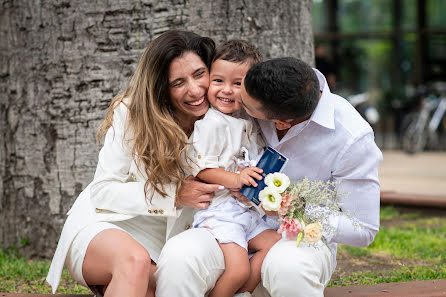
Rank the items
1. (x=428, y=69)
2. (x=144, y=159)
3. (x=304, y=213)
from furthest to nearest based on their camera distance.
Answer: (x=428, y=69) → (x=144, y=159) → (x=304, y=213)

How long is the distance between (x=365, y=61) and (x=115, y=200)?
11.9 metres

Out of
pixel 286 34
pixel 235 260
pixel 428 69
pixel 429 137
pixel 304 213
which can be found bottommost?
pixel 429 137

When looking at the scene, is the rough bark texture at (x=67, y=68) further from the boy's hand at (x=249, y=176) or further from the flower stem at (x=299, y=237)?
the flower stem at (x=299, y=237)

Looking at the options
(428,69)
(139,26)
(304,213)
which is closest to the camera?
(304,213)

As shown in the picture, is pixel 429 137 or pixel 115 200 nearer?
pixel 115 200

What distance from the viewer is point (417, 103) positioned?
13461mm

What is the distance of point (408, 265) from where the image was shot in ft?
14.9

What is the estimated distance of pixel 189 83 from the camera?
3256 millimetres

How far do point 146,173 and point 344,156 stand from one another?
91 centimetres

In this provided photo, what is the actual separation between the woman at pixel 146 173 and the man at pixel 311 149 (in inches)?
14.7

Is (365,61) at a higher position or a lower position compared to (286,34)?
lower

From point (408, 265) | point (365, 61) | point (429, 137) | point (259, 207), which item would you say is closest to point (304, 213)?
point (259, 207)

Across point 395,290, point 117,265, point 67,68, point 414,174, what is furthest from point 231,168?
point 414,174

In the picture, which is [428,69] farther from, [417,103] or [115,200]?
[115,200]
